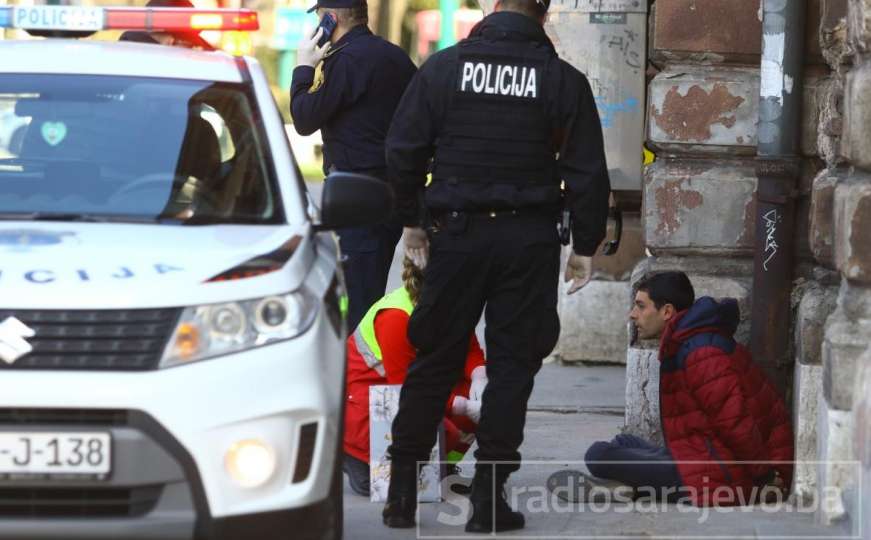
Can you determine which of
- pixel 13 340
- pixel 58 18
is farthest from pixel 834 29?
pixel 13 340

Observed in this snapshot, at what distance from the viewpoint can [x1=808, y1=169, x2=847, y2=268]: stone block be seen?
6043 mm

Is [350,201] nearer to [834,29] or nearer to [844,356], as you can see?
[844,356]

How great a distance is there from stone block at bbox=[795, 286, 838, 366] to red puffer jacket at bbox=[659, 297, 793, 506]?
22 cm

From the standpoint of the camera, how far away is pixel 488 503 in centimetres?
566

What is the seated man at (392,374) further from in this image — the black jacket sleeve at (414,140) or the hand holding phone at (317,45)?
the hand holding phone at (317,45)

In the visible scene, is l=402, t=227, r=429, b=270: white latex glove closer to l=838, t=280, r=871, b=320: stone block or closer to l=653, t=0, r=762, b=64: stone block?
l=838, t=280, r=871, b=320: stone block

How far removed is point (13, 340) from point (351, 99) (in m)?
3.21

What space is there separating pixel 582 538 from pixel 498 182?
1180mm

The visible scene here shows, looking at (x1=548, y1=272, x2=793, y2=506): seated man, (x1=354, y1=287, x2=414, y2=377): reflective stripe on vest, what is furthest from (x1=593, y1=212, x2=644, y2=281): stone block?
(x1=354, y1=287, x2=414, y2=377): reflective stripe on vest

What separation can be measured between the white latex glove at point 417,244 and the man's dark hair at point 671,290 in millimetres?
1246

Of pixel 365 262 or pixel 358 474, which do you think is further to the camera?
pixel 365 262

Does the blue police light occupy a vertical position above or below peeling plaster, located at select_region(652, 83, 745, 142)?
above

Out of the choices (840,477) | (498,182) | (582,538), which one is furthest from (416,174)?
(840,477)

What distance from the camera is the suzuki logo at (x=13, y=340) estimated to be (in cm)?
432
